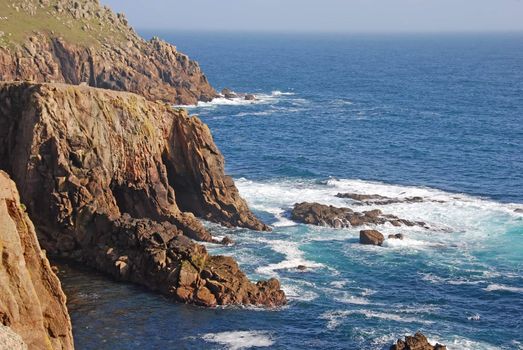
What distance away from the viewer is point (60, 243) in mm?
78375

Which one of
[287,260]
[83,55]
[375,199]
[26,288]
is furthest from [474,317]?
[83,55]

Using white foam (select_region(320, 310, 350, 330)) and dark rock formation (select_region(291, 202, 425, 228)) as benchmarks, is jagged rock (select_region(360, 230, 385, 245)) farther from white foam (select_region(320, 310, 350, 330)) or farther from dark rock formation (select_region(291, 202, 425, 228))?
white foam (select_region(320, 310, 350, 330))

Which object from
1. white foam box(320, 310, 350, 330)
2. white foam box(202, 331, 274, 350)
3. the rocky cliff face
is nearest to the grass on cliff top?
the rocky cliff face

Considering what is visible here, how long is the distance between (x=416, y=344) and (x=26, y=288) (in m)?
30.2

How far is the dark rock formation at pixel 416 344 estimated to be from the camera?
59375mm

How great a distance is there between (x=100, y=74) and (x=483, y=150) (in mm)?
83637

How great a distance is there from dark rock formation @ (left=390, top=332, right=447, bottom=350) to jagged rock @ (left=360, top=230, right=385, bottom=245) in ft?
94.2

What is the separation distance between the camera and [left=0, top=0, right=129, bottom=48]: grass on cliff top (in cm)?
16800

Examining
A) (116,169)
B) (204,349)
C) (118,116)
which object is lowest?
(204,349)

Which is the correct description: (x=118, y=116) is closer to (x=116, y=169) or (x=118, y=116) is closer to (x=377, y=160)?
(x=116, y=169)

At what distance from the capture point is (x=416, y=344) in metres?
59.5

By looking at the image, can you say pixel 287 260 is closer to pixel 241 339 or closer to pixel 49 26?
pixel 241 339

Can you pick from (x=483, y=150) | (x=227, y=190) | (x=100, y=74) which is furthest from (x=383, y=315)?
(x=100, y=74)

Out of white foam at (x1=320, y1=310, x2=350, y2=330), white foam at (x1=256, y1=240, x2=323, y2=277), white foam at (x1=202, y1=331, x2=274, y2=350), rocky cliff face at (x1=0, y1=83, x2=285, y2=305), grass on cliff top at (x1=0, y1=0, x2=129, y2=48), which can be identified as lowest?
white foam at (x1=202, y1=331, x2=274, y2=350)
